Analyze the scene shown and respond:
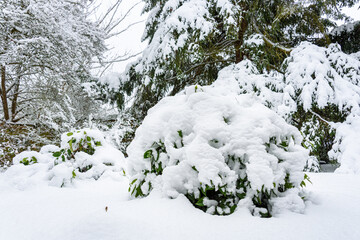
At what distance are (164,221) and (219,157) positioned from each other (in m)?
0.45

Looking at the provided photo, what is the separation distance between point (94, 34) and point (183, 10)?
7.53ft

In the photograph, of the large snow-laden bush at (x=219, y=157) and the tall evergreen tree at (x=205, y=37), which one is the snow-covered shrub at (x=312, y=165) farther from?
the large snow-laden bush at (x=219, y=157)

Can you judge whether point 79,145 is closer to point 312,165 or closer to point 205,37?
point 205,37

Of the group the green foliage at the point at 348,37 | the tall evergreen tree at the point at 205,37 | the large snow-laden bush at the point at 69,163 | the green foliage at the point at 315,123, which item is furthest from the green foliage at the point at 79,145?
the green foliage at the point at 348,37

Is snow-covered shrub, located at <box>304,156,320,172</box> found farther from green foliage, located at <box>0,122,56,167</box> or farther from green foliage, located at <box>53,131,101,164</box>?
green foliage, located at <box>0,122,56,167</box>

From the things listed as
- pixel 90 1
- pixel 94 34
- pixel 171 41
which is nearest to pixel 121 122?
pixel 94 34

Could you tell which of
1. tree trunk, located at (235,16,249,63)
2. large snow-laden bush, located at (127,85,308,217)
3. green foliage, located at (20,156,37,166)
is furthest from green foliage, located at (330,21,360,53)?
green foliage, located at (20,156,37,166)

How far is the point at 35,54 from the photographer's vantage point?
4398mm

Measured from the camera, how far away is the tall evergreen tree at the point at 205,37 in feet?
14.9

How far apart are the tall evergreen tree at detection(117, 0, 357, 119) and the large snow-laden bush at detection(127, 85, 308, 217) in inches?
130

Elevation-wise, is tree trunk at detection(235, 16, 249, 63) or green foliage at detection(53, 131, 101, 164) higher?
tree trunk at detection(235, 16, 249, 63)

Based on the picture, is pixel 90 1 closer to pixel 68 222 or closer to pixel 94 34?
pixel 94 34

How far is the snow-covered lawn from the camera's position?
1.04 metres

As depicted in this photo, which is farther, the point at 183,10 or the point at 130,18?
the point at 130,18
